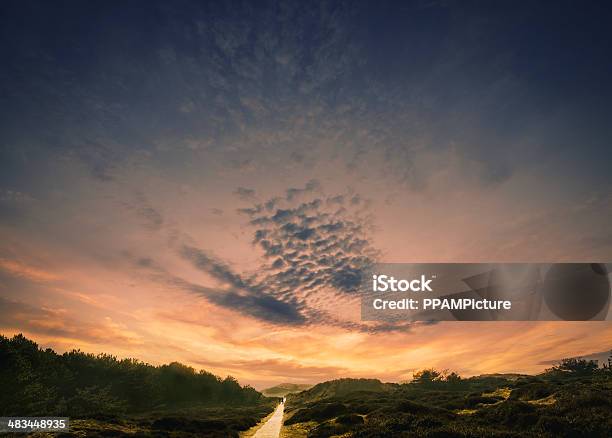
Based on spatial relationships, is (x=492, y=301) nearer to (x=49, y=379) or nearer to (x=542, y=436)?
(x=542, y=436)

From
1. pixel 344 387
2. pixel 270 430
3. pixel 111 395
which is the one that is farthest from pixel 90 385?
pixel 344 387

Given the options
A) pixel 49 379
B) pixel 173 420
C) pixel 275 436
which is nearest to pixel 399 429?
pixel 275 436

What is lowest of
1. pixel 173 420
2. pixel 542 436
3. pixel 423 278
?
pixel 173 420

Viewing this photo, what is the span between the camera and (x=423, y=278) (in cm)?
3612

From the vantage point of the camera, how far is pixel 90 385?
71.2 m

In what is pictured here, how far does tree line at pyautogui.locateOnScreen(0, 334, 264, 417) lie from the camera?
5016 cm

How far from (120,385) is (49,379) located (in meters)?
14.3

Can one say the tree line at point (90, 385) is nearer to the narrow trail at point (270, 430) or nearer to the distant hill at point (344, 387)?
the narrow trail at point (270, 430)

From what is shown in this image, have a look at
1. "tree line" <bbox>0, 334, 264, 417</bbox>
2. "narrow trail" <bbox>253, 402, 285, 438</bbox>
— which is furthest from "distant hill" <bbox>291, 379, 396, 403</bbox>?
"narrow trail" <bbox>253, 402, 285, 438</bbox>

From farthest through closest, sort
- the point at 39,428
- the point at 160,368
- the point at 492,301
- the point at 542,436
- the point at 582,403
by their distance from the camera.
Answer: the point at 160,368, the point at 492,301, the point at 39,428, the point at 582,403, the point at 542,436

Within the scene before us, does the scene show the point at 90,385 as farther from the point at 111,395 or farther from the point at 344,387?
the point at 344,387

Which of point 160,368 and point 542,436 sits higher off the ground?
point 542,436

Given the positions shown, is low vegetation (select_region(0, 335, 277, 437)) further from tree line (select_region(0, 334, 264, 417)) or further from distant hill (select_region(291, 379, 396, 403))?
distant hill (select_region(291, 379, 396, 403))

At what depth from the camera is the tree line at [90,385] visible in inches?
1975
